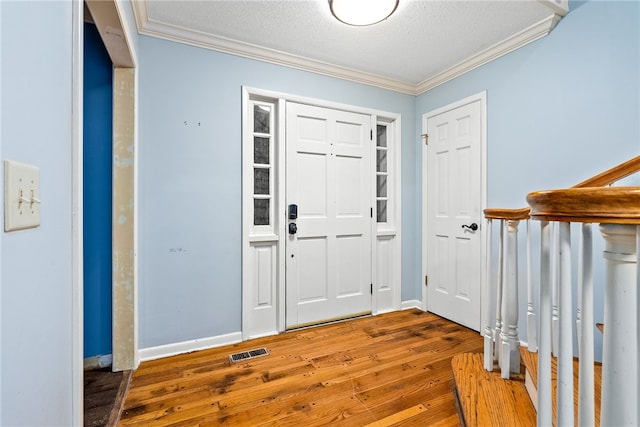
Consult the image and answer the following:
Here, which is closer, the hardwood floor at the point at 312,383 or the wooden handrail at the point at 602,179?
the wooden handrail at the point at 602,179

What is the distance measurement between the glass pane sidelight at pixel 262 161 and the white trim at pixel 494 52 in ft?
5.59

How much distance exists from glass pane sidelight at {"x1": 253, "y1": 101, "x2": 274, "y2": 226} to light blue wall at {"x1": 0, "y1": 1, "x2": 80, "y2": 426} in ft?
6.05

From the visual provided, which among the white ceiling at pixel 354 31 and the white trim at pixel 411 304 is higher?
the white ceiling at pixel 354 31

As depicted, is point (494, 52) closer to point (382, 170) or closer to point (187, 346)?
point (382, 170)

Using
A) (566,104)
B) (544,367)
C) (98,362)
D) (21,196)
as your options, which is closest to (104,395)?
(98,362)

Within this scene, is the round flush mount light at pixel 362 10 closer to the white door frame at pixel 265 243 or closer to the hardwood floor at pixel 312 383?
the white door frame at pixel 265 243

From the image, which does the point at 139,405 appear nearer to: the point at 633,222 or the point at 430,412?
the point at 430,412

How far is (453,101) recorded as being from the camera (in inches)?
117

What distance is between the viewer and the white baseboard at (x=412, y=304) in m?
3.34

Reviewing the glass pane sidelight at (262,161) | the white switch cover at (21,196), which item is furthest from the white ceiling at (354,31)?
the white switch cover at (21,196)

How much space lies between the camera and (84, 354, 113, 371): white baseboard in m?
2.09

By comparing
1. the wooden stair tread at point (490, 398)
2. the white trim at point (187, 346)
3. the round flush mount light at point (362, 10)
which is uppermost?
the round flush mount light at point (362, 10)

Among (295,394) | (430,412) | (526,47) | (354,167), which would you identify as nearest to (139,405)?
(295,394)

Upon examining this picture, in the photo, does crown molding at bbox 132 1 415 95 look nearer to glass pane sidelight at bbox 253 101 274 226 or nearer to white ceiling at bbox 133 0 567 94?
white ceiling at bbox 133 0 567 94
